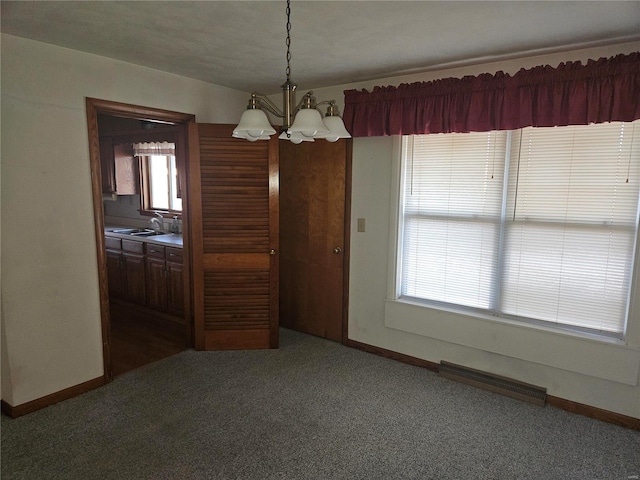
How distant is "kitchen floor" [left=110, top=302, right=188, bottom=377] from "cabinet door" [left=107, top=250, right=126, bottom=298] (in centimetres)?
18

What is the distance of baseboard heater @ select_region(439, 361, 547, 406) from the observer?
2.72 m

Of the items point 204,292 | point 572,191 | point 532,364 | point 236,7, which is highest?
point 236,7

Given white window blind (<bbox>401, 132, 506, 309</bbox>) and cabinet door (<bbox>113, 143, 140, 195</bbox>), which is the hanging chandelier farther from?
cabinet door (<bbox>113, 143, 140, 195</bbox>)

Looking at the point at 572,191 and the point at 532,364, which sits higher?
the point at 572,191

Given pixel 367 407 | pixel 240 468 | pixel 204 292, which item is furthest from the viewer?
pixel 204 292

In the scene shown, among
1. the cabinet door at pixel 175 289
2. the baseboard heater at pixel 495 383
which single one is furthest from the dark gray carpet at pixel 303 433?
the cabinet door at pixel 175 289

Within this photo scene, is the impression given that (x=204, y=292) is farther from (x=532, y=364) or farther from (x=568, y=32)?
(x=568, y=32)

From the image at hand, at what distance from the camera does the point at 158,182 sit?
5.04m

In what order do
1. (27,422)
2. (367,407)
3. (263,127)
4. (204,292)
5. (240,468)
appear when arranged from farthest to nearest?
(204,292), (367,407), (27,422), (240,468), (263,127)

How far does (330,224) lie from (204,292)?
1262 millimetres

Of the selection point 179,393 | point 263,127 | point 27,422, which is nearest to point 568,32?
point 263,127

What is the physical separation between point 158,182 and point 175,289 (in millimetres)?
1679

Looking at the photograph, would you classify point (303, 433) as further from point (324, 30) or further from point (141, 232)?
point (141, 232)

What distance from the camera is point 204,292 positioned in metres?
3.45
